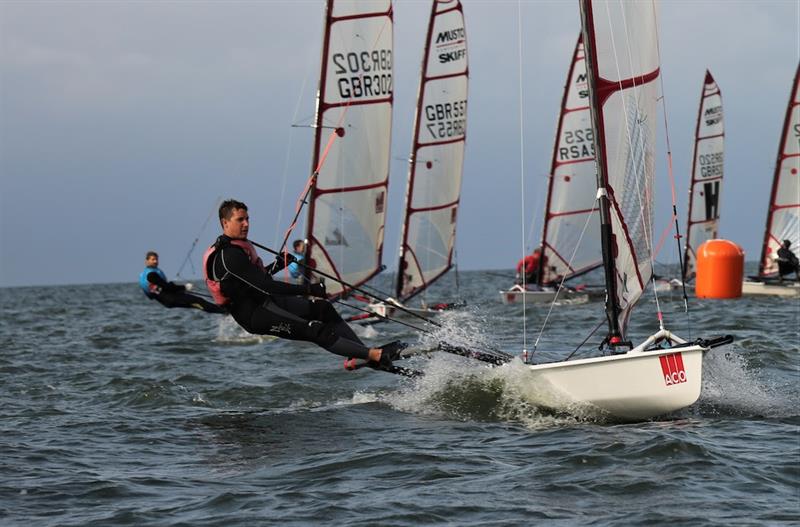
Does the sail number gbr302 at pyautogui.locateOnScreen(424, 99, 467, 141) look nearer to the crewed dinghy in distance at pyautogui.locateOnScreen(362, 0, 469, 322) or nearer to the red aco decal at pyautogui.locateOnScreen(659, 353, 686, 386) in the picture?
the crewed dinghy in distance at pyautogui.locateOnScreen(362, 0, 469, 322)

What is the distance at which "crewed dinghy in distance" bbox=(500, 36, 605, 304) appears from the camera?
76.7ft

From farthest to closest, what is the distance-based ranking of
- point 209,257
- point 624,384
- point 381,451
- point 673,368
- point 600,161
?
point 600,161 → point 209,257 → point 624,384 → point 673,368 → point 381,451

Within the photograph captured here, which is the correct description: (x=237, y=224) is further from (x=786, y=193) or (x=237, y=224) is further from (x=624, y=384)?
(x=786, y=193)

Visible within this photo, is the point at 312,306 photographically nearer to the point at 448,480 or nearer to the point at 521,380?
the point at 521,380

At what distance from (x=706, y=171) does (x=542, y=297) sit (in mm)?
9801

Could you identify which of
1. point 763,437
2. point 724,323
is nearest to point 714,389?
point 763,437

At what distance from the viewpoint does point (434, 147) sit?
21000mm

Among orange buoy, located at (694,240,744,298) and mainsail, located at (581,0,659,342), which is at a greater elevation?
mainsail, located at (581,0,659,342)

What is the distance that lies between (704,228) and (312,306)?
25105 mm

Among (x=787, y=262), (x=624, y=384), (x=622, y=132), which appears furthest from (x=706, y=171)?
(x=624, y=384)

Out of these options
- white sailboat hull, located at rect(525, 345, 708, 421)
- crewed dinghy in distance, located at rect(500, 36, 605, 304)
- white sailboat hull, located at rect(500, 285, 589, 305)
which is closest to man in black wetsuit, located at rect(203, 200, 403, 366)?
white sailboat hull, located at rect(525, 345, 708, 421)

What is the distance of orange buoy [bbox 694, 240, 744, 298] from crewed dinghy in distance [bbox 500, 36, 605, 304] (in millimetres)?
4090

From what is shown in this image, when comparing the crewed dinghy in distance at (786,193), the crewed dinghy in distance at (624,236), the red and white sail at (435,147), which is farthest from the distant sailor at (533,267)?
the crewed dinghy in distance at (624,236)

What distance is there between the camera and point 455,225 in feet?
71.4
